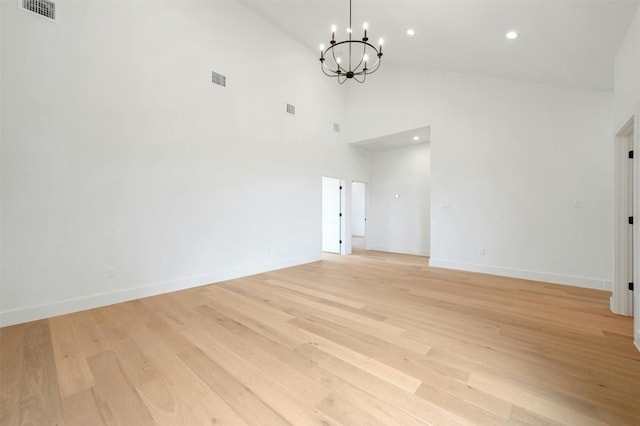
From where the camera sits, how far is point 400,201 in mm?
7453

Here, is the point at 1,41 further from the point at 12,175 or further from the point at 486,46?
the point at 486,46

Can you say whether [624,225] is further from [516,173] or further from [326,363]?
[326,363]

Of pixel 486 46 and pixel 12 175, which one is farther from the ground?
pixel 486 46

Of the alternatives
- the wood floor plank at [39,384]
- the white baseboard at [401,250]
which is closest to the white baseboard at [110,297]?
the wood floor plank at [39,384]

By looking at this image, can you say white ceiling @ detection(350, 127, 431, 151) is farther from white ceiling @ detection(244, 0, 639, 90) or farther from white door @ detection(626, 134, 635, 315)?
white door @ detection(626, 134, 635, 315)

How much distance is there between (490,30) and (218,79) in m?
4.10

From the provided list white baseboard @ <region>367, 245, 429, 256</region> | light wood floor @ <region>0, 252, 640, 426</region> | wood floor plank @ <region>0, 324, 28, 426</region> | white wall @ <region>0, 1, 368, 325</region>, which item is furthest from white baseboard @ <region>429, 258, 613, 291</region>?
wood floor plank @ <region>0, 324, 28, 426</region>

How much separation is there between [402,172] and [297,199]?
11.6ft

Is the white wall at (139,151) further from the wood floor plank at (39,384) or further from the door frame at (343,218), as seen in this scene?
the door frame at (343,218)

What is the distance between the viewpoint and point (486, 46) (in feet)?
12.1

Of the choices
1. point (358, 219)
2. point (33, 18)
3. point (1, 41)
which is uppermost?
point (33, 18)

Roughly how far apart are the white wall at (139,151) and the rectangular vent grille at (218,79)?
0.25 feet

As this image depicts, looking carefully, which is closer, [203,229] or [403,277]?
[203,229]

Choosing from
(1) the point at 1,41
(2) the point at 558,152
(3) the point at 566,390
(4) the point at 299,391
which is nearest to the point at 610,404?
(3) the point at 566,390
